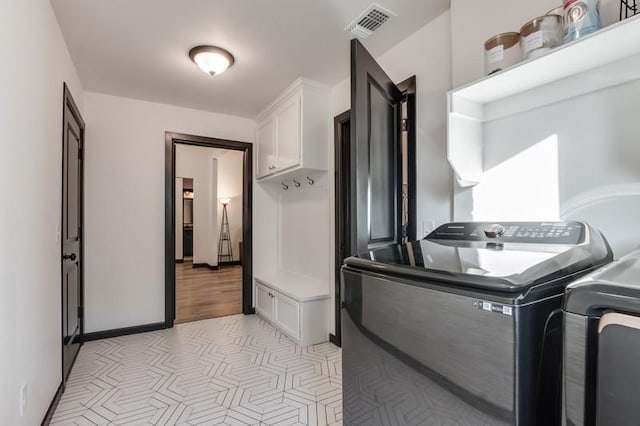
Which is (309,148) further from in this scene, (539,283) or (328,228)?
(539,283)

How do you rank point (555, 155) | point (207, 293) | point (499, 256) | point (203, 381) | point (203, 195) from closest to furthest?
point (499, 256) → point (555, 155) → point (203, 381) → point (207, 293) → point (203, 195)

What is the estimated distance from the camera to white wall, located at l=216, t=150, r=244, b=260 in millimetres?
7184

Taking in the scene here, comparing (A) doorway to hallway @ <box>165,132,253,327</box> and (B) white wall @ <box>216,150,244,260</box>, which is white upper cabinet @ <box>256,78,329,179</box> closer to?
(A) doorway to hallway @ <box>165,132,253,327</box>

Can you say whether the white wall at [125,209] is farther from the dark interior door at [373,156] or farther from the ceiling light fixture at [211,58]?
the dark interior door at [373,156]

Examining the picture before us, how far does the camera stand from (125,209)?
3.45 metres

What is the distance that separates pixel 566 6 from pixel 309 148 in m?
2.16

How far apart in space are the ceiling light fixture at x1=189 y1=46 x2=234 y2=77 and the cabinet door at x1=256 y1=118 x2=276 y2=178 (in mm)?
1052

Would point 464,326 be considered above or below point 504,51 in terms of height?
below

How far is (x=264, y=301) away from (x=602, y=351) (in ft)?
11.6

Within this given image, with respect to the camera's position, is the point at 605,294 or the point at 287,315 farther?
the point at 287,315

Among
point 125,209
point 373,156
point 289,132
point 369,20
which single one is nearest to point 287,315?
point 289,132

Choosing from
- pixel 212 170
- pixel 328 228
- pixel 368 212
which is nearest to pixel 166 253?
pixel 328 228

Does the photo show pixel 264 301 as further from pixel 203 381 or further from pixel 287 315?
pixel 203 381

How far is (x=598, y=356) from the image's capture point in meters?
0.56
